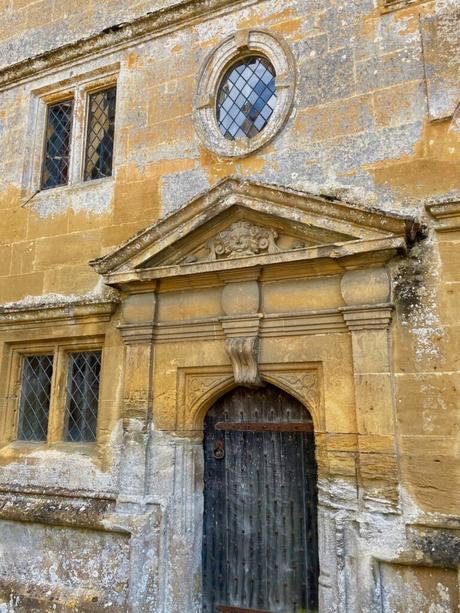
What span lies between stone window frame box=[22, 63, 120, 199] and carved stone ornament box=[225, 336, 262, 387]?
2400 mm

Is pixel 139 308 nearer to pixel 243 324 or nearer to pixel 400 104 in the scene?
pixel 243 324

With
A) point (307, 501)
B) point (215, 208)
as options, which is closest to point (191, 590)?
point (307, 501)

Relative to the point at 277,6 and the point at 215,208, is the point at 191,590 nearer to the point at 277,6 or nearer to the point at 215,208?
the point at 215,208

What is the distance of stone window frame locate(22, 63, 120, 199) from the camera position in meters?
5.80

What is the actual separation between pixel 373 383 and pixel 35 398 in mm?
3539

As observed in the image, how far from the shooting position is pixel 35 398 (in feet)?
18.2

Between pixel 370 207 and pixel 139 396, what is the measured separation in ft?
8.29

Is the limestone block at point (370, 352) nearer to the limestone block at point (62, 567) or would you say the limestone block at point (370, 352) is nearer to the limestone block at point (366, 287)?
the limestone block at point (366, 287)

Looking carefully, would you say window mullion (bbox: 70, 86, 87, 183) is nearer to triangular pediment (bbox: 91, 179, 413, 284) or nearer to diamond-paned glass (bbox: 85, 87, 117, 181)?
diamond-paned glass (bbox: 85, 87, 117, 181)

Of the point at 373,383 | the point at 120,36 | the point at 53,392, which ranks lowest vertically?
the point at 373,383

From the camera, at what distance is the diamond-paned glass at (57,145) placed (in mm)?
5996

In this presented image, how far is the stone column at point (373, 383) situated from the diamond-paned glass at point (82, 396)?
103 inches

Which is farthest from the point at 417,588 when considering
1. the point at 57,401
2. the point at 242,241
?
the point at 57,401

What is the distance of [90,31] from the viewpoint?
6.04 meters
